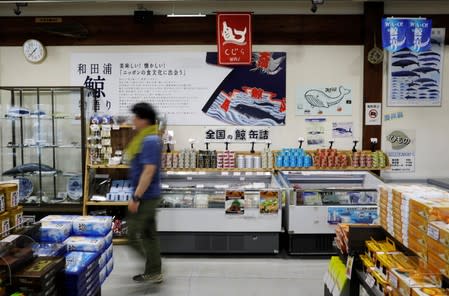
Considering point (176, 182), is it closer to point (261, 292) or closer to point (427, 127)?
point (261, 292)

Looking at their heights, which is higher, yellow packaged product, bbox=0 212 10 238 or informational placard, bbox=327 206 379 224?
yellow packaged product, bbox=0 212 10 238

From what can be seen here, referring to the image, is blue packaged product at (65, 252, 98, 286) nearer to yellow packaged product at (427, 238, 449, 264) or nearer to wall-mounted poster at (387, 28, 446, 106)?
yellow packaged product at (427, 238, 449, 264)

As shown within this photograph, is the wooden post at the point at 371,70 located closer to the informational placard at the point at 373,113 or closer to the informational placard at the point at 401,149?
the informational placard at the point at 373,113

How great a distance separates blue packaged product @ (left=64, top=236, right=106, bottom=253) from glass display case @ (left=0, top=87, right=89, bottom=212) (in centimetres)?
265

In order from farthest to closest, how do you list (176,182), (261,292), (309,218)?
1. (176,182)
2. (309,218)
3. (261,292)

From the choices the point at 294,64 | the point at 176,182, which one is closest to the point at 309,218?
the point at 176,182

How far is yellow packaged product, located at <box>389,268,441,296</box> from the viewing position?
2.08m

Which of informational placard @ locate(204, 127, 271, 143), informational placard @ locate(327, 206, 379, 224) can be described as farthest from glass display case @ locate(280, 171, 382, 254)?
informational placard @ locate(204, 127, 271, 143)

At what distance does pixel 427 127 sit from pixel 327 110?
150 centimetres

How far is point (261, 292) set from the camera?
386 centimetres

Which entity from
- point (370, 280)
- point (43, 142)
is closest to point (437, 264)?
point (370, 280)

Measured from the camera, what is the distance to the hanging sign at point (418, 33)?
524 centimetres

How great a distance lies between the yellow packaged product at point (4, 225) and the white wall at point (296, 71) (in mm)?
3401

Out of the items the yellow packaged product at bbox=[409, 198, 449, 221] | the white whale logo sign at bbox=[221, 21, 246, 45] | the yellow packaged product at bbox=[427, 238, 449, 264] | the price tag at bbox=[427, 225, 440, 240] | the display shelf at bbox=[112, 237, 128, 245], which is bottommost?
the display shelf at bbox=[112, 237, 128, 245]
